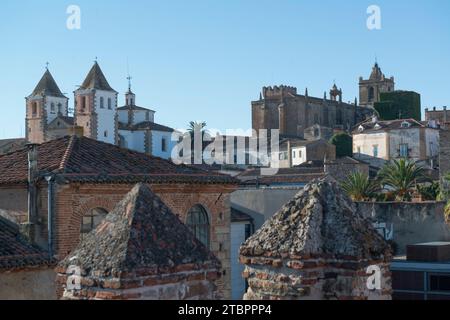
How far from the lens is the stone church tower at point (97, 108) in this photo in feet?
263

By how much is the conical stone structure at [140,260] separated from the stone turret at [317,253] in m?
0.41

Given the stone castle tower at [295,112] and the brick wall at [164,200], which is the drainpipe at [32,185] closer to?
the brick wall at [164,200]

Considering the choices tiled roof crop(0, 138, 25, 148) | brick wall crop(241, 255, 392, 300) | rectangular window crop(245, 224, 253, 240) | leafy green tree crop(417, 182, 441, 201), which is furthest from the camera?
tiled roof crop(0, 138, 25, 148)

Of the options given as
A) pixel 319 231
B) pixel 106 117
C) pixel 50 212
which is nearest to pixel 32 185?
pixel 50 212

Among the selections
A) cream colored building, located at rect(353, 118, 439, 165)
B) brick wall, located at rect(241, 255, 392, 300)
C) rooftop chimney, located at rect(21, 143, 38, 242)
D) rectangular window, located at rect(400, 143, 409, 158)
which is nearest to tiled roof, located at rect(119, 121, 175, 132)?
cream colored building, located at rect(353, 118, 439, 165)

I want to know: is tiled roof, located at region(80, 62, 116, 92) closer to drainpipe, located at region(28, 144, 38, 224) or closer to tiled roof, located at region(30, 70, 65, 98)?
tiled roof, located at region(30, 70, 65, 98)

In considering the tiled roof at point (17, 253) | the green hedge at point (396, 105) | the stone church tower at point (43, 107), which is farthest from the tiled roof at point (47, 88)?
the tiled roof at point (17, 253)

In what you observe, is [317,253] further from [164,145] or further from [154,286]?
[164,145]

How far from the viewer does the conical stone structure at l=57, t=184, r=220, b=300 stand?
5.11 m

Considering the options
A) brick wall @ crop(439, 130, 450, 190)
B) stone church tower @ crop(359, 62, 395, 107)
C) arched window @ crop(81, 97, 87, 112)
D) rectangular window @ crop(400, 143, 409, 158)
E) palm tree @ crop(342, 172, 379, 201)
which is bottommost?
palm tree @ crop(342, 172, 379, 201)

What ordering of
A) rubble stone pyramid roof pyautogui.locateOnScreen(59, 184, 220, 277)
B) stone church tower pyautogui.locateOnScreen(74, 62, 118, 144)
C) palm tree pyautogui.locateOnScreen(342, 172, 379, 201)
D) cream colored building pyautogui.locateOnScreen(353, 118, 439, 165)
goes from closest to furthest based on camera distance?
rubble stone pyramid roof pyautogui.locateOnScreen(59, 184, 220, 277), palm tree pyautogui.locateOnScreen(342, 172, 379, 201), cream colored building pyautogui.locateOnScreen(353, 118, 439, 165), stone church tower pyautogui.locateOnScreen(74, 62, 118, 144)

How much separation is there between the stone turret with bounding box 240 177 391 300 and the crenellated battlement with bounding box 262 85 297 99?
91.3 meters
